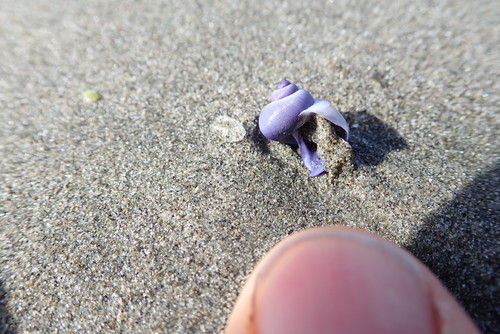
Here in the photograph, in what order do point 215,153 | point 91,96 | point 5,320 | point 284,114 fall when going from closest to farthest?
point 5,320
point 284,114
point 215,153
point 91,96

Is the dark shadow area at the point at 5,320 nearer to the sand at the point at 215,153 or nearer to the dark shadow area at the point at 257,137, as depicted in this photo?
the sand at the point at 215,153

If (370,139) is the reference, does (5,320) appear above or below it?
below

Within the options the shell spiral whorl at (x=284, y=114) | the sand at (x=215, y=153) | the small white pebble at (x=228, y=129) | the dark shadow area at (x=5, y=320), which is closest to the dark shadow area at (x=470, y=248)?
the sand at (x=215, y=153)

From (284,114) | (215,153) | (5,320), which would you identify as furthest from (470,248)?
(5,320)

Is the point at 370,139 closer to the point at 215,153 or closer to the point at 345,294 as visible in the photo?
the point at 215,153

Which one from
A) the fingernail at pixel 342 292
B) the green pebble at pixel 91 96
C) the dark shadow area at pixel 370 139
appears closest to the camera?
the fingernail at pixel 342 292

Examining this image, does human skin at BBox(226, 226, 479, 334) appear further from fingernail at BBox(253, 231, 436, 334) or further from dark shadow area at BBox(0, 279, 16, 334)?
dark shadow area at BBox(0, 279, 16, 334)

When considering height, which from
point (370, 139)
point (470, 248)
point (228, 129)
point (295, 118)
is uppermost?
point (295, 118)
